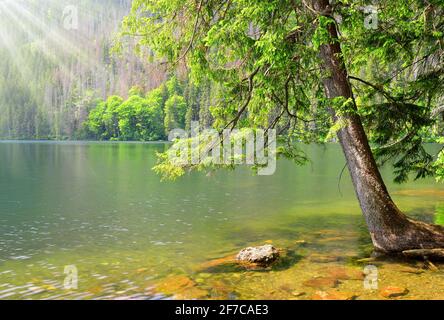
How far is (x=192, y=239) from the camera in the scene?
1444cm

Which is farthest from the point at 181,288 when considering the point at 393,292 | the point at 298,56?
the point at 298,56

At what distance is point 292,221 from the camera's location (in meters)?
17.2

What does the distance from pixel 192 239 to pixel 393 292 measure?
7554mm

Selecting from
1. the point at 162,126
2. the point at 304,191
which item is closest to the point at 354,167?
the point at 304,191

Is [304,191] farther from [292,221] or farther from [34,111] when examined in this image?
[34,111]

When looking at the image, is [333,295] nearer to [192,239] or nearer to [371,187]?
[371,187]

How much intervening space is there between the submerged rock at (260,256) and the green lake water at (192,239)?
34 centimetres

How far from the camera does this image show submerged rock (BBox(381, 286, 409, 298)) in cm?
804

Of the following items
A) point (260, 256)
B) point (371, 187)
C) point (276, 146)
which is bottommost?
point (260, 256)

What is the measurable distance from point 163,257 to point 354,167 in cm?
575

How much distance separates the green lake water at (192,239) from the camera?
29.9ft

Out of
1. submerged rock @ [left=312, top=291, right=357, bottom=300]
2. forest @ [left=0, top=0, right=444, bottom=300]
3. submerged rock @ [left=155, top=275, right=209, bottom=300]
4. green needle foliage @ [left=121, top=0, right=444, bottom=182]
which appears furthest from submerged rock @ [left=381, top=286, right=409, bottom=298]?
submerged rock @ [left=155, top=275, right=209, bottom=300]

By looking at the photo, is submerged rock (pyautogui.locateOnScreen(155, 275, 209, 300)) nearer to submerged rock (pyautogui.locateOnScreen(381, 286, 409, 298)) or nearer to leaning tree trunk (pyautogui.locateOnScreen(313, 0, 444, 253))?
submerged rock (pyautogui.locateOnScreen(381, 286, 409, 298))

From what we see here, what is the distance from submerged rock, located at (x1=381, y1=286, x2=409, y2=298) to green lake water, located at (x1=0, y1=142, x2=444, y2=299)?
0.13 m
